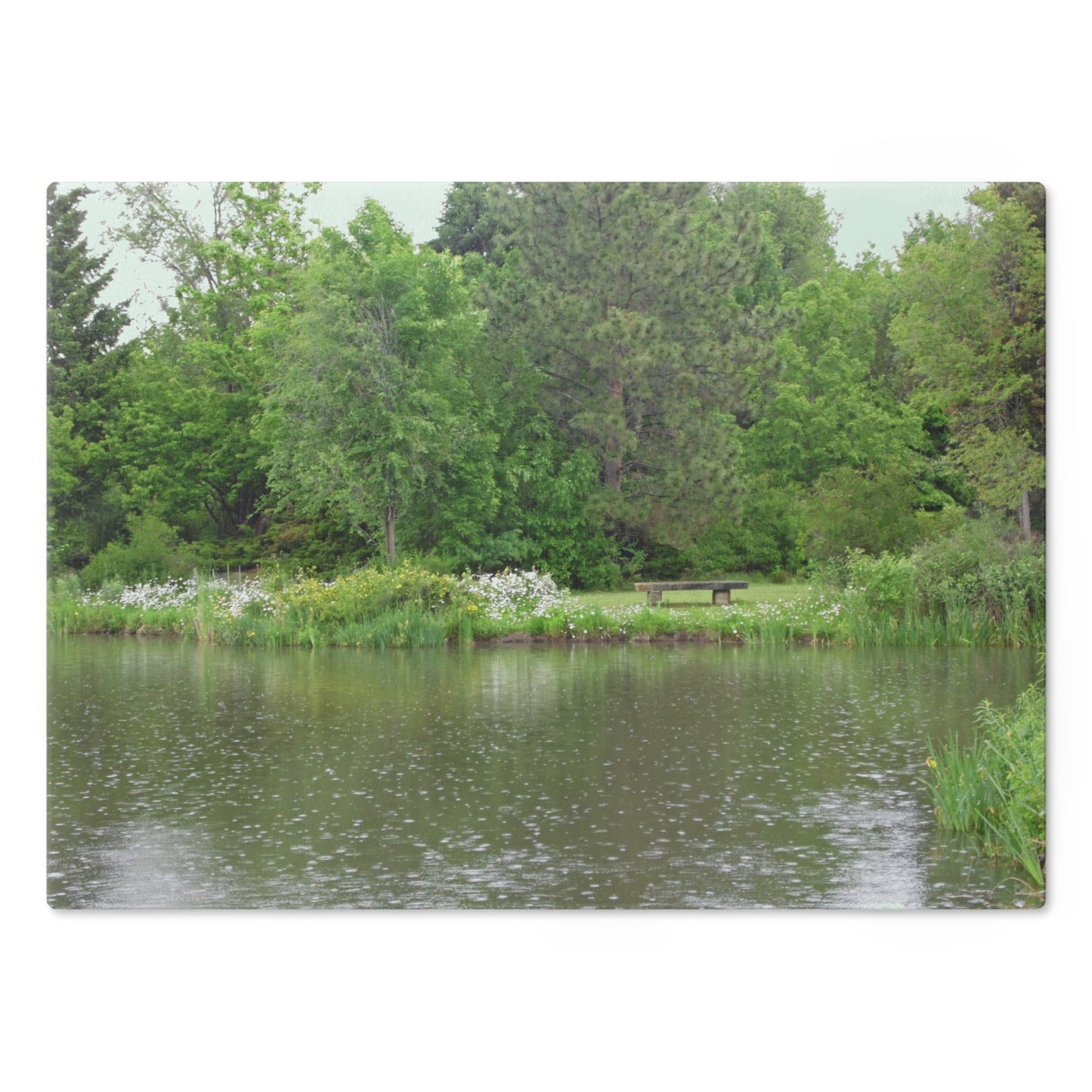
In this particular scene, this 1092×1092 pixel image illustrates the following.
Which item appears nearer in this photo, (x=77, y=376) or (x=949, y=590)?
(x=77, y=376)

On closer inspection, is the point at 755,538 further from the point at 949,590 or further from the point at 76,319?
the point at 76,319

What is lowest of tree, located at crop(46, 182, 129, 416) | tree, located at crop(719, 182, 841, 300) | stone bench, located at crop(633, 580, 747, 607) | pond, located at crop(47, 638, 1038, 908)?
pond, located at crop(47, 638, 1038, 908)

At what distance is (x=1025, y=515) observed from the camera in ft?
23.2

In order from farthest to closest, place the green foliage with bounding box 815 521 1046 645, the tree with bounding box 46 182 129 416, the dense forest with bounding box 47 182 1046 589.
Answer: the dense forest with bounding box 47 182 1046 589, the green foliage with bounding box 815 521 1046 645, the tree with bounding box 46 182 129 416

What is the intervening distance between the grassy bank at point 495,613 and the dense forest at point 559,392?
0.16 metres

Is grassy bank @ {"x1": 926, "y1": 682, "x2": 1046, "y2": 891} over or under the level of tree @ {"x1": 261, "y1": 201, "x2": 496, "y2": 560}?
under

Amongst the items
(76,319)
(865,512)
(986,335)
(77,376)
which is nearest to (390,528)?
(77,376)

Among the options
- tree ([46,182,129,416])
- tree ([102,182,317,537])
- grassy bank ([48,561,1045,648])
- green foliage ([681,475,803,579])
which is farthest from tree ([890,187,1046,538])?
tree ([46,182,129,416])

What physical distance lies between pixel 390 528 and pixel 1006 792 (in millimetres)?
3775

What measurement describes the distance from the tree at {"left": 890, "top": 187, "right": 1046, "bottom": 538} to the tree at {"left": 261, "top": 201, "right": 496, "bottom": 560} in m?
2.59

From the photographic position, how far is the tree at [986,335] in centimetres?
697

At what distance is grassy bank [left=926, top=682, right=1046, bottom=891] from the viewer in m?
6.30

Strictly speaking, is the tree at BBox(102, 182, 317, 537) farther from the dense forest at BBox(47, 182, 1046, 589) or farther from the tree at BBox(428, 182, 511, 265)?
the tree at BBox(428, 182, 511, 265)

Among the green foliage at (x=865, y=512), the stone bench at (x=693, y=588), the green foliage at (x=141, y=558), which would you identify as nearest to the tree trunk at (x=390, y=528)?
the green foliage at (x=141, y=558)
